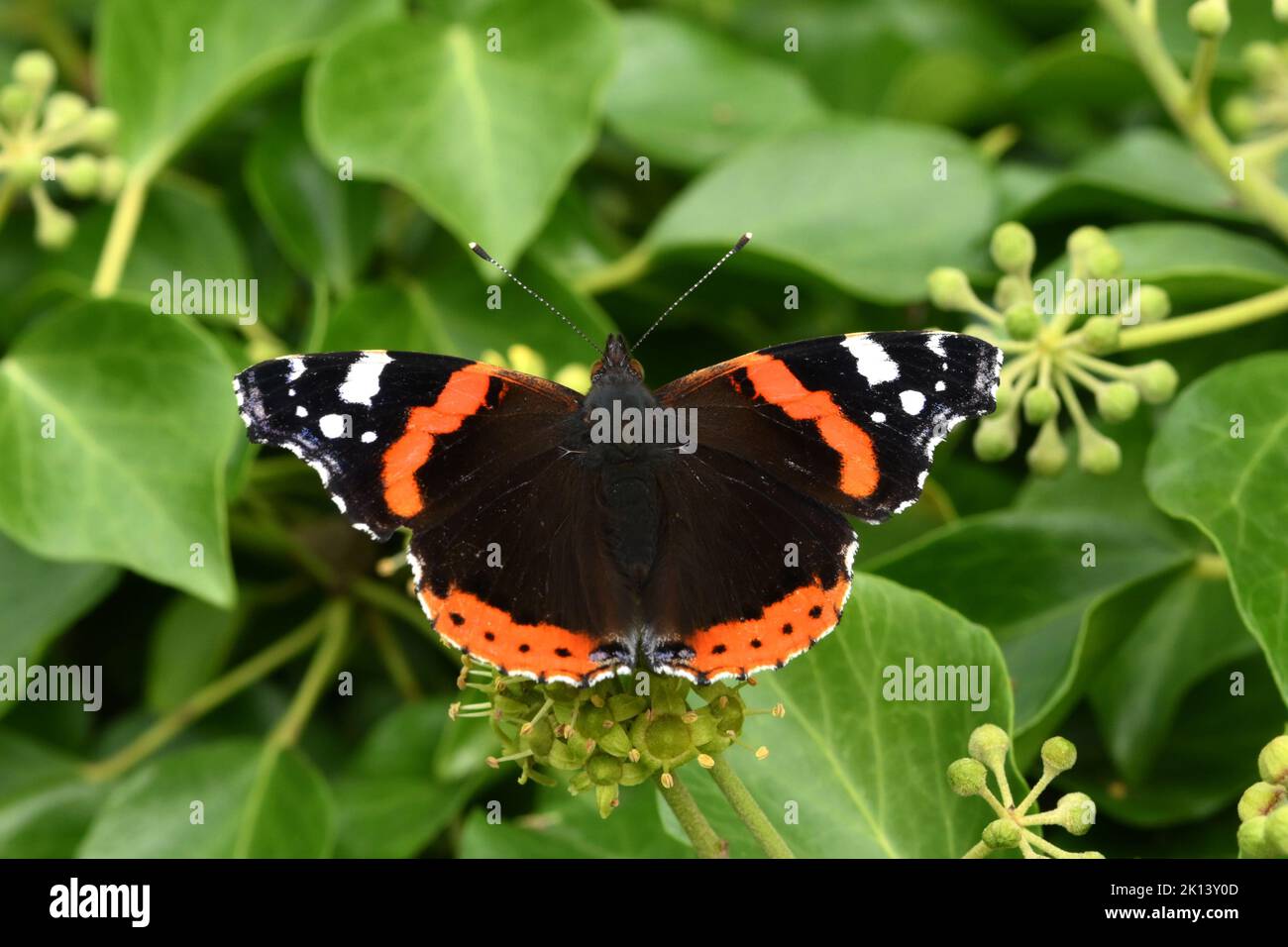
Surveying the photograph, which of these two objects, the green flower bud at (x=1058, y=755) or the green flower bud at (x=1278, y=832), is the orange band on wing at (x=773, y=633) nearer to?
the green flower bud at (x=1058, y=755)

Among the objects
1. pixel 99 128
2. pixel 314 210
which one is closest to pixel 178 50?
pixel 99 128

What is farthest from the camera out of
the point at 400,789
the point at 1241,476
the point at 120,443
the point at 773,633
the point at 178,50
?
the point at 178,50

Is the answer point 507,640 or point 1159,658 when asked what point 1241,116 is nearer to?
point 1159,658

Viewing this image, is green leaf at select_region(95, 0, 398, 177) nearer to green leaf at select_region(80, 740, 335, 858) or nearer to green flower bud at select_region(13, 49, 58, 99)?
green flower bud at select_region(13, 49, 58, 99)

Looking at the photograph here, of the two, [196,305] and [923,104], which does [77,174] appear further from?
[923,104]

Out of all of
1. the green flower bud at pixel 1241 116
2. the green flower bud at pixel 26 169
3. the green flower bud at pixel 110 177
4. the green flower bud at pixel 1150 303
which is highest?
the green flower bud at pixel 1241 116

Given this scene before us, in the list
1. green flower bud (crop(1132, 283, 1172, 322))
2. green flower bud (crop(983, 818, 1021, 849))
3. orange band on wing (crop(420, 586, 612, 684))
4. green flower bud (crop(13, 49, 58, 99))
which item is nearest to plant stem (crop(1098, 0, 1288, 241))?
green flower bud (crop(1132, 283, 1172, 322))

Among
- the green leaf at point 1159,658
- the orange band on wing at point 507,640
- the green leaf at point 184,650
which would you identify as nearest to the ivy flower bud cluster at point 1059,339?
the green leaf at point 1159,658
